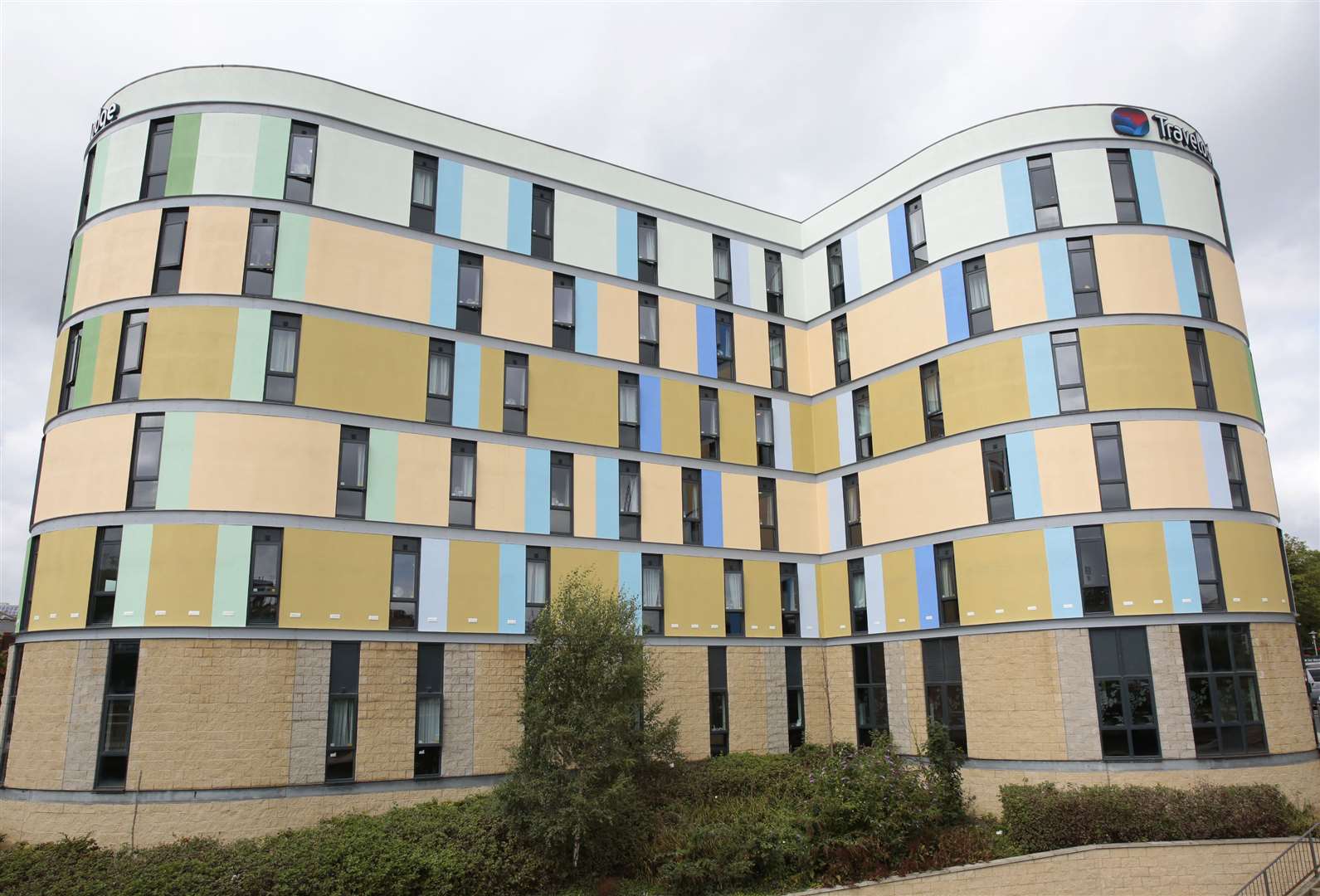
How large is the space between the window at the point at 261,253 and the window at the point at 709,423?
1411cm

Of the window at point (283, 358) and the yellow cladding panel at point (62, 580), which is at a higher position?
the window at point (283, 358)

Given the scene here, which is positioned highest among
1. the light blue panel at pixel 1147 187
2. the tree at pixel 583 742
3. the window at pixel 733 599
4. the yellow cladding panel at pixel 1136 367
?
the light blue panel at pixel 1147 187

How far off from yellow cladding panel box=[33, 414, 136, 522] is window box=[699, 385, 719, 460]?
55.5ft

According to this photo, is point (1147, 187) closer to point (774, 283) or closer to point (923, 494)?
point (923, 494)

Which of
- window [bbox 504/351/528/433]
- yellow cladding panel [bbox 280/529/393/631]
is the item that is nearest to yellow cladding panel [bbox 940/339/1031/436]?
window [bbox 504/351/528/433]

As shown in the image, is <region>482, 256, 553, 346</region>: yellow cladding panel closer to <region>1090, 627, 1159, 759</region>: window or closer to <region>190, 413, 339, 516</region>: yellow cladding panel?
<region>190, 413, 339, 516</region>: yellow cladding panel

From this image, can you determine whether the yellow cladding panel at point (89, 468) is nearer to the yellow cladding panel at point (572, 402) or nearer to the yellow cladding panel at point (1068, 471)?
the yellow cladding panel at point (572, 402)

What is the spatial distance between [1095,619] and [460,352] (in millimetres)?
19075

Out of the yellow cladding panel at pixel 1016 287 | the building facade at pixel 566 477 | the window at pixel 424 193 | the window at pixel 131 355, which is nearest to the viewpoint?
the building facade at pixel 566 477

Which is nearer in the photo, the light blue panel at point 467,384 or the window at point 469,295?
the light blue panel at point 467,384

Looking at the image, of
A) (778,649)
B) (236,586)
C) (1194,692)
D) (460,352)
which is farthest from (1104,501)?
(236,586)

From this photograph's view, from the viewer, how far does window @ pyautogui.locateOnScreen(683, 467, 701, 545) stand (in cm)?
3067

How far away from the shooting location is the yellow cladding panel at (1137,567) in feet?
81.3

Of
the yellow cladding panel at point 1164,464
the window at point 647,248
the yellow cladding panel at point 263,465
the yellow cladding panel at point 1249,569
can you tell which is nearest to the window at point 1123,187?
the yellow cladding panel at point 1164,464
